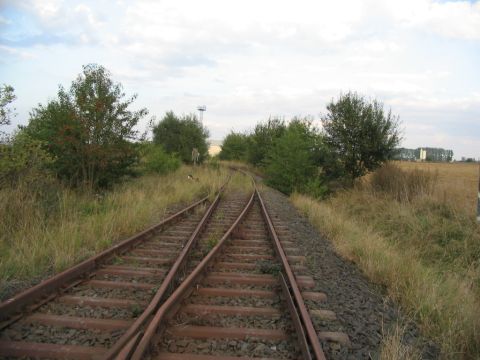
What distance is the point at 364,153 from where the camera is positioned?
20812mm

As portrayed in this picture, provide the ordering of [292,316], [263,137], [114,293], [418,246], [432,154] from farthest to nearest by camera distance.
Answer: [432,154], [263,137], [418,246], [114,293], [292,316]

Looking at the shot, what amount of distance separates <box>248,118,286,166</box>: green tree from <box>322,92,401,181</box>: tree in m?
14.4

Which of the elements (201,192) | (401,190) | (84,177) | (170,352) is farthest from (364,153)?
(170,352)

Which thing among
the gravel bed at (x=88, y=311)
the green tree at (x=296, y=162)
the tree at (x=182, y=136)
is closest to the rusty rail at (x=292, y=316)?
the gravel bed at (x=88, y=311)

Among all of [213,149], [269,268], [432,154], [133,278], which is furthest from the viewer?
[213,149]

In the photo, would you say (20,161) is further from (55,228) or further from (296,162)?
(296,162)

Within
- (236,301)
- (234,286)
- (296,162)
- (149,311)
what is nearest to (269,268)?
(234,286)

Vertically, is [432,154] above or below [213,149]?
above

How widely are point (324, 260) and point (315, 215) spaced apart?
525 cm

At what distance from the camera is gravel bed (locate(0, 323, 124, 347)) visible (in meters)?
3.78

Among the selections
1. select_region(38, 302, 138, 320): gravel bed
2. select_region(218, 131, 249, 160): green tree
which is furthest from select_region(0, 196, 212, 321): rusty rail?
select_region(218, 131, 249, 160): green tree

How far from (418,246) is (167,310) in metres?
8.11

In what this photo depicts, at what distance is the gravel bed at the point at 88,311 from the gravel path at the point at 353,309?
213 centimetres

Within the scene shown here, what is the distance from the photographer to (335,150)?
21609 mm
